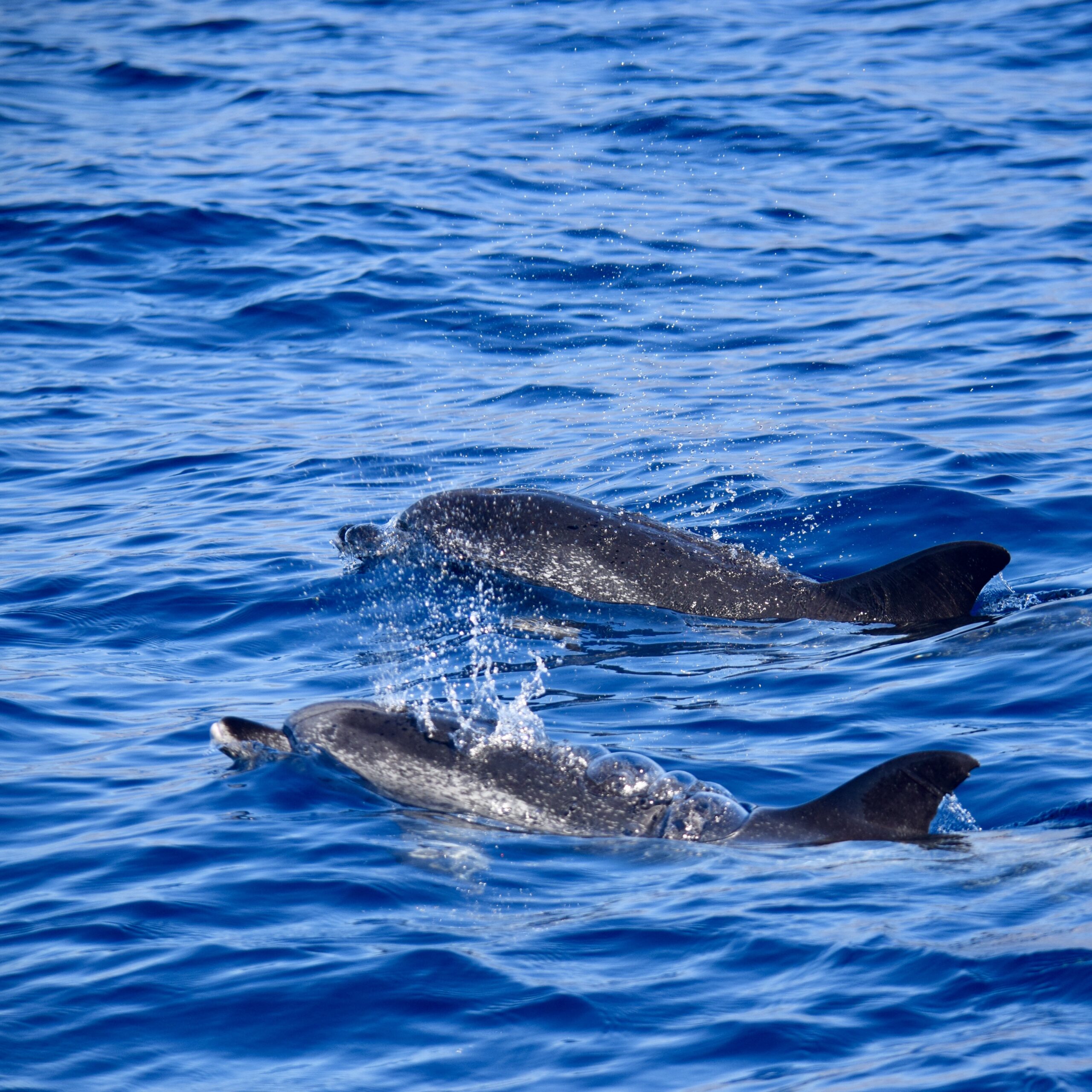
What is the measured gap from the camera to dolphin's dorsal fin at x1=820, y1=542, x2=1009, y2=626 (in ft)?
34.0

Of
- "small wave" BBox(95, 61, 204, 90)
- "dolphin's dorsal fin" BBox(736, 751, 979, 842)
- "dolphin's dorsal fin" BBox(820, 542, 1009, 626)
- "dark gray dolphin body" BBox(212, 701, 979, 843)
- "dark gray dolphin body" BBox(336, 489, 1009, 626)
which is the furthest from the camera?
"small wave" BBox(95, 61, 204, 90)

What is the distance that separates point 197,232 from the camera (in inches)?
896

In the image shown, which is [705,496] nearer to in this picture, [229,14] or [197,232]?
[197,232]

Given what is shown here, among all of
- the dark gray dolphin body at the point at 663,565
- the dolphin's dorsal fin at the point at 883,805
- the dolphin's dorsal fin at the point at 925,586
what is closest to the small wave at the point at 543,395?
the dark gray dolphin body at the point at 663,565

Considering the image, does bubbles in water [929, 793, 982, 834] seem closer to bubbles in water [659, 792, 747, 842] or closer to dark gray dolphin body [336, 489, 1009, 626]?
bubbles in water [659, 792, 747, 842]

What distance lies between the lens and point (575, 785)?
766cm

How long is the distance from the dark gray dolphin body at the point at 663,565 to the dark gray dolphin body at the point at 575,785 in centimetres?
328

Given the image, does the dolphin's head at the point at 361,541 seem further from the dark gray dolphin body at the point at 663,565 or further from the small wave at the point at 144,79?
the small wave at the point at 144,79

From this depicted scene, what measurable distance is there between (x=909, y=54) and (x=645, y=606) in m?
22.7

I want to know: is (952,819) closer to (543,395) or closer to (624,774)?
(624,774)

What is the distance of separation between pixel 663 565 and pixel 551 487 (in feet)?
9.88

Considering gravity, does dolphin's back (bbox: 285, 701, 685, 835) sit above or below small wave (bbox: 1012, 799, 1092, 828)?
above

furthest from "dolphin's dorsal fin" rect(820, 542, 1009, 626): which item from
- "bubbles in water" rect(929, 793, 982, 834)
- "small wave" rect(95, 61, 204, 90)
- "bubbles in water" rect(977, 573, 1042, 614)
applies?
"small wave" rect(95, 61, 204, 90)

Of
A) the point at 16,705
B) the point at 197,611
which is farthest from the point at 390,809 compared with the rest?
the point at 197,611
